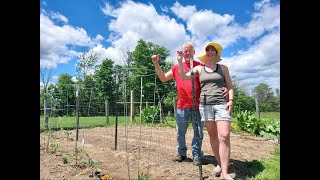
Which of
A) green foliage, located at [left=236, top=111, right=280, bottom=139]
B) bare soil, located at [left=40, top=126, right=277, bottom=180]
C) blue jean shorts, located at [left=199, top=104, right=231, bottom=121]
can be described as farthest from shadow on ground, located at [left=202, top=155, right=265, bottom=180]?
green foliage, located at [left=236, top=111, right=280, bottom=139]

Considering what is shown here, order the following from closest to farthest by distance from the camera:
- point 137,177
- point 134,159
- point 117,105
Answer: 1. point 137,177
2. point 134,159
3. point 117,105

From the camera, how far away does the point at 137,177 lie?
3.19 meters

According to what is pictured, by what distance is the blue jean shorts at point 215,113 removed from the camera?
3049mm

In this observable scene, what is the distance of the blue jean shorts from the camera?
10.0 feet

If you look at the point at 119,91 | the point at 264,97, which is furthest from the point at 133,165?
the point at 264,97

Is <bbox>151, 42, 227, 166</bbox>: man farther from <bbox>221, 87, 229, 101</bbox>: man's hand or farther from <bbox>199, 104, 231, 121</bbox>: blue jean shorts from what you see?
<bbox>221, 87, 229, 101</bbox>: man's hand
